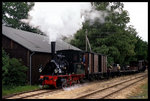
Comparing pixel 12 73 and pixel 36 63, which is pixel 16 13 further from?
pixel 12 73

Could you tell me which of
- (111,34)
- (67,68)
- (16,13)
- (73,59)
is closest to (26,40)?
(73,59)

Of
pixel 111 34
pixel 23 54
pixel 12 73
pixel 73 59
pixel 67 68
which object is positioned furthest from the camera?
pixel 111 34

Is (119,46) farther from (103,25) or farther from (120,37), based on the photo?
(103,25)

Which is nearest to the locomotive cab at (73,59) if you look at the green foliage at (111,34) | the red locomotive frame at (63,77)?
the red locomotive frame at (63,77)

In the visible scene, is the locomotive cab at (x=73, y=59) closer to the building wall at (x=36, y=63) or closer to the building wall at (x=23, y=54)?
the building wall at (x=36, y=63)

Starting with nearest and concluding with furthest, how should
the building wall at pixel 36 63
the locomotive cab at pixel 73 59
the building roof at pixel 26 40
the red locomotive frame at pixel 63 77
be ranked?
1. the red locomotive frame at pixel 63 77
2. the locomotive cab at pixel 73 59
3. the building wall at pixel 36 63
4. the building roof at pixel 26 40

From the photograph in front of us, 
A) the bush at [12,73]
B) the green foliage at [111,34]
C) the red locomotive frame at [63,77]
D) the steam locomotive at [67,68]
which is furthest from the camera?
the green foliage at [111,34]

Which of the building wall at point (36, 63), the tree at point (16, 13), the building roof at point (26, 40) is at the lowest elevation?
the building wall at point (36, 63)

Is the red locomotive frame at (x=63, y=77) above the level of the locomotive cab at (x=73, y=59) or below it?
below

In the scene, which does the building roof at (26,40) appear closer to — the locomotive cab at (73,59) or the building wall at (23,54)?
the building wall at (23,54)

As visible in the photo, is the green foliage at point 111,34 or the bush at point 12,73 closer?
the bush at point 12,73

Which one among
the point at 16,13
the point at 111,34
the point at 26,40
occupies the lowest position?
the point at 26,40

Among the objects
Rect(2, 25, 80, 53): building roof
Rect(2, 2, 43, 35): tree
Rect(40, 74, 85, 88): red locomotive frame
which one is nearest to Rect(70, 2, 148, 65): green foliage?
Rect(2, 2, 43, 35): tree

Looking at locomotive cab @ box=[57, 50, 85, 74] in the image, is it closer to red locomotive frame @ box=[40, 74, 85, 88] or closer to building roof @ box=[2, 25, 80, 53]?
red locomotive frame @ box=[40, 74, 85, 88]
